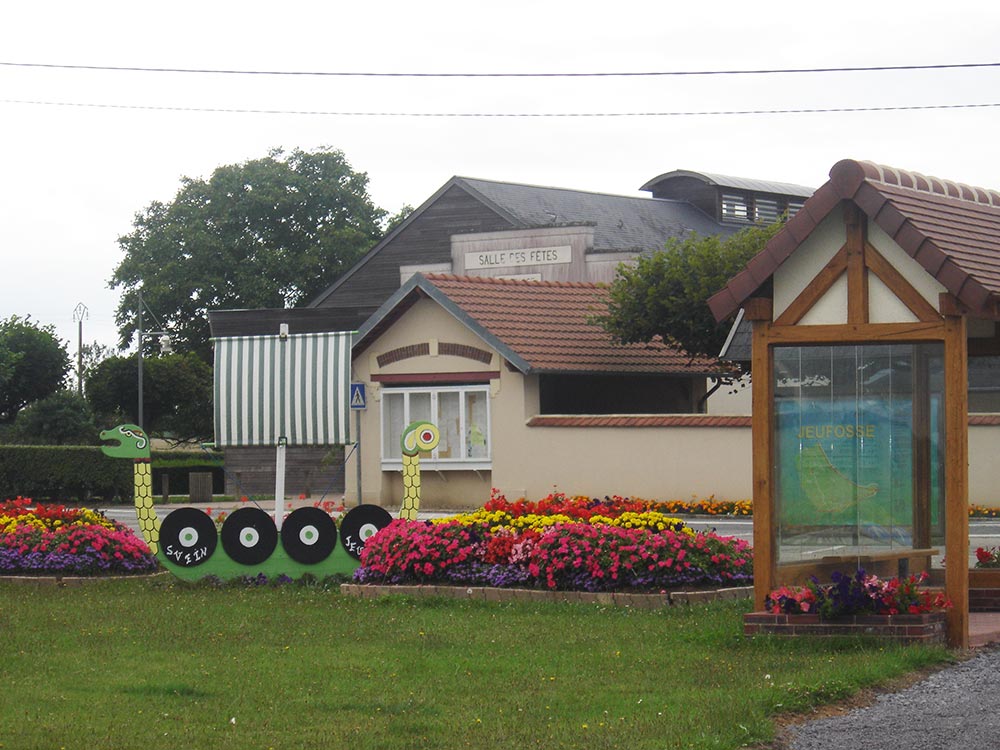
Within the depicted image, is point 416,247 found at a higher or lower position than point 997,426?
higher

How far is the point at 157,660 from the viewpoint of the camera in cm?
1097

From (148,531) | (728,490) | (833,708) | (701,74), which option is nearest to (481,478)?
(728,490)

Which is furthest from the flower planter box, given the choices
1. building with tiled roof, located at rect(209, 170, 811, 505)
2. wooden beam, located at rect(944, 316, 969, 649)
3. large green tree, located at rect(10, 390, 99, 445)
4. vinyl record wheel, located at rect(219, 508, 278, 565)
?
large green tree, located at rect(10, 390, 99, 445)

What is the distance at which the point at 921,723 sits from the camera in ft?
28.0

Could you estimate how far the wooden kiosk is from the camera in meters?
11.3

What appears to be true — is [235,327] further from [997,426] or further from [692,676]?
[692,676]

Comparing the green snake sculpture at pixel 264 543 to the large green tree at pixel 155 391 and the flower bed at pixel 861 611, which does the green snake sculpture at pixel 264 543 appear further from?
the large green tree at pixel 155 391

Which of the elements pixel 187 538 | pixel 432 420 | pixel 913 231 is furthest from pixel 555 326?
pixel 913 231

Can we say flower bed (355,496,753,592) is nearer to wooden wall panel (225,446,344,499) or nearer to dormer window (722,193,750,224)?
wooden wall panel (225,446,344,499)

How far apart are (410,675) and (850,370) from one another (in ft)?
13.3

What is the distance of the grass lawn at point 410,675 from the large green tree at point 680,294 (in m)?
18.1

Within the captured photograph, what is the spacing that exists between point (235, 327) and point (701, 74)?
51.7ft

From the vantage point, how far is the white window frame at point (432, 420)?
30781mm

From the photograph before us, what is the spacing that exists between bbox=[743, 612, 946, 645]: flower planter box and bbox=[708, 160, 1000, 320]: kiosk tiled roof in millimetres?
2167
